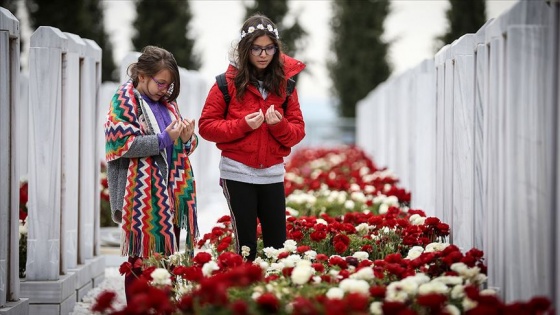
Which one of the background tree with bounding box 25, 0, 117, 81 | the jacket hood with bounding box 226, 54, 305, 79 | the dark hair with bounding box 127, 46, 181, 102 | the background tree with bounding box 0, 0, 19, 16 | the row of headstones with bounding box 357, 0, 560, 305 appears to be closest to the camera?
the row of headstones with bounding box 357, 0, 560, 305

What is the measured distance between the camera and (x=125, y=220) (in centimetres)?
446

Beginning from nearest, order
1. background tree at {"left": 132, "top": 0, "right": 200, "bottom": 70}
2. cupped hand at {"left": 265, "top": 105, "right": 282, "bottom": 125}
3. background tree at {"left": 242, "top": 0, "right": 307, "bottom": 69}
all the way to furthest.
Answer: cupped hand at {"left": 265, "top": 105, "right": 282, "bottom": 125}, background tree at {"left": 242, "top": 0, "right": 307, "bottom": 69}, background tree at {"left": 132, "top": 0, "right": 200, "bottom": 70}

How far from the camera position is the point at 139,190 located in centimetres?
446

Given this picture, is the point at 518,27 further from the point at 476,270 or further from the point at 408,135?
the point at 408,135

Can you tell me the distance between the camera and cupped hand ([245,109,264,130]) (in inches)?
173

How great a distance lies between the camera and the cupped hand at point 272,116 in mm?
4395

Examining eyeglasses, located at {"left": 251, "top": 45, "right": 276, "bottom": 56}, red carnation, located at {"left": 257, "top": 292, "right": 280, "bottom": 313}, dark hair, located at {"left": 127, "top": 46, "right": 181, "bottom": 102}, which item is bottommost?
red carnation, located at {"left": 257, "top": 292, "right": 280, "bottom": 313}

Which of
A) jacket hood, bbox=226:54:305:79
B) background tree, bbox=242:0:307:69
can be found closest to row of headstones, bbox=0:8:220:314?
jacket hood, bbox=226:54:305:79

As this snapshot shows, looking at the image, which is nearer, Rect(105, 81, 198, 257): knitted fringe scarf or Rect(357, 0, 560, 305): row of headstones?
Rect(357, 0, 560, 305): row of headstones

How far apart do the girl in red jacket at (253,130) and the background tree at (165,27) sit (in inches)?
1243

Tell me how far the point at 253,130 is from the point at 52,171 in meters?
1.47

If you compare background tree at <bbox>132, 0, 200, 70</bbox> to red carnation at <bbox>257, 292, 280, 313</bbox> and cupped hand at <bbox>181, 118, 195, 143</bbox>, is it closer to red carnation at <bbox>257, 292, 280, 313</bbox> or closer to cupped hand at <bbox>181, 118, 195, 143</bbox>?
cupped hand at <bbox>181, 118, 195, 143</bbox>

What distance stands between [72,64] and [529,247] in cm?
358

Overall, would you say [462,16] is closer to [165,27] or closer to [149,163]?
[165,27]
